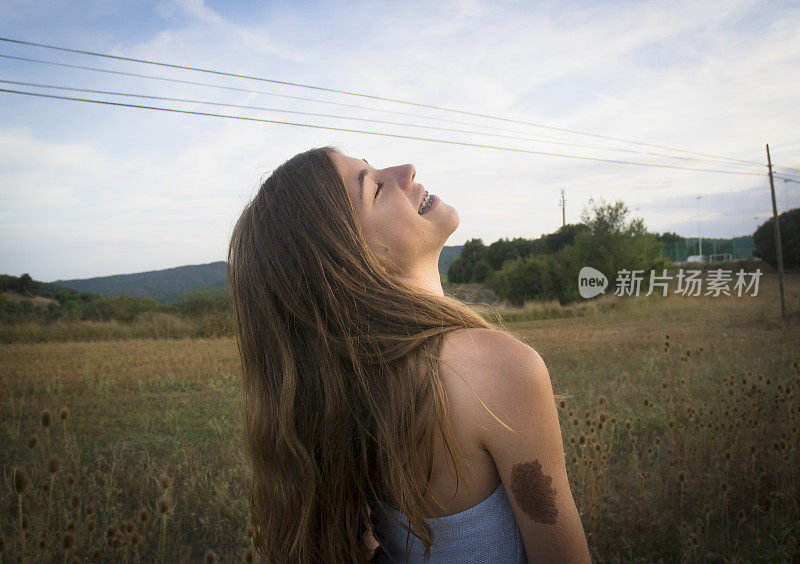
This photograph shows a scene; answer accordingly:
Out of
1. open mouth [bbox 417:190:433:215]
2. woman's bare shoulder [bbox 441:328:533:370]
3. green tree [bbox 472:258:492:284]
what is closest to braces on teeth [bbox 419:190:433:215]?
open mouth [bbox 417:190:433:215]

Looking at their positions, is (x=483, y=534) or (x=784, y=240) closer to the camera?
(x=483, y=534)

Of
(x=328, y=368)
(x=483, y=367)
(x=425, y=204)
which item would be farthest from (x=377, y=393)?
(x=425, y=204)

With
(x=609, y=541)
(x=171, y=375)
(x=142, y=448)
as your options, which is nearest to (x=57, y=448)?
(x=142, y=448)

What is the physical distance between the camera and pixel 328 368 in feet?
4.16

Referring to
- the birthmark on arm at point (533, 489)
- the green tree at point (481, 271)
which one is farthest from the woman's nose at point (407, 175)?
the green tree at point (481, 271)

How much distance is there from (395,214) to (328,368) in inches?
20.5

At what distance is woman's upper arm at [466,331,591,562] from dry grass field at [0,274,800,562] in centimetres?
144

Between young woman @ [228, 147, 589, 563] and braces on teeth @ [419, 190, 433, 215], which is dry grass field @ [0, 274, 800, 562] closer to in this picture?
young woman @ [228, 147, 589, 563]

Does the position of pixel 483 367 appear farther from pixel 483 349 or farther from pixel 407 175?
pixel 407 175

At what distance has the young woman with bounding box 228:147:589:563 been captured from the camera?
1.09 meters

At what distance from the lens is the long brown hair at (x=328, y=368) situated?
3.88 feet

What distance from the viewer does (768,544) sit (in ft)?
8.30

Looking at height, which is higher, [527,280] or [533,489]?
[527,280]

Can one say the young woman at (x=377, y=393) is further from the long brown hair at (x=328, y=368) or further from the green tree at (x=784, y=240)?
the green tree at (x=784, y=240)
